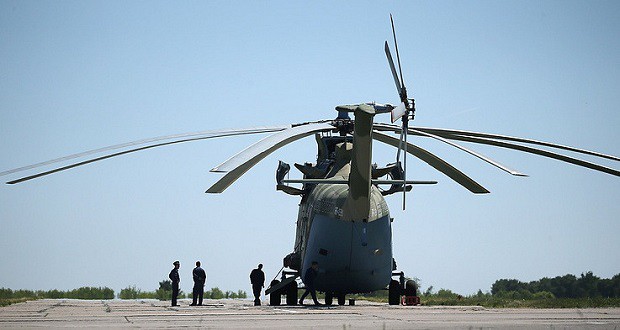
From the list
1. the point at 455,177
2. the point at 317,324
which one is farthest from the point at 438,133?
the point at 317,324

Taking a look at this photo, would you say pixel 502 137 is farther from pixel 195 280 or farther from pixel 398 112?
pixel 195 280

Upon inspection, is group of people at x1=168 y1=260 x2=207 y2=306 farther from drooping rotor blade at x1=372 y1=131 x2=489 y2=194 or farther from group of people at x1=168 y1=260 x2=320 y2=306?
drooping rotor blade at x1=372 y1=131 x2=489 y2=194

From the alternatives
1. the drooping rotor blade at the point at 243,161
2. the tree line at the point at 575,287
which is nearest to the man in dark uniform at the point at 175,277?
the drooping rotor blade at the point at 243,161

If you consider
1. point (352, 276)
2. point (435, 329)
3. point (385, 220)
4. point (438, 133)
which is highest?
point (438, 133)

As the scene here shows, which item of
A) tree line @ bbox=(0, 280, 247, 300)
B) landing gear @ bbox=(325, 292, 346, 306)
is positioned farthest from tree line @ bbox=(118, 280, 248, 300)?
landing gear @ bbox=(325, 292, 346, 306)

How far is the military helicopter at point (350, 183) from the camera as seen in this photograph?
20094 millimetres

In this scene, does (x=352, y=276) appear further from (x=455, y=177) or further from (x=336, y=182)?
(x=455, y=177)

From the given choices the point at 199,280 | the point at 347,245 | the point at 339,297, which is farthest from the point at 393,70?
the point at 199,280

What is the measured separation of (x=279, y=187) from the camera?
27922 mm

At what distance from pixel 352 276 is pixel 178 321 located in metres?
10.8

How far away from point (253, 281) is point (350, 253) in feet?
23.8

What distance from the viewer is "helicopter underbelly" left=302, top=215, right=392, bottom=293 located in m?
25.1

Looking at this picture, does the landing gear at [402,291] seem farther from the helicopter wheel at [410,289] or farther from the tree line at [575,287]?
the tree line at [575,287]

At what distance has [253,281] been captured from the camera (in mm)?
31406
